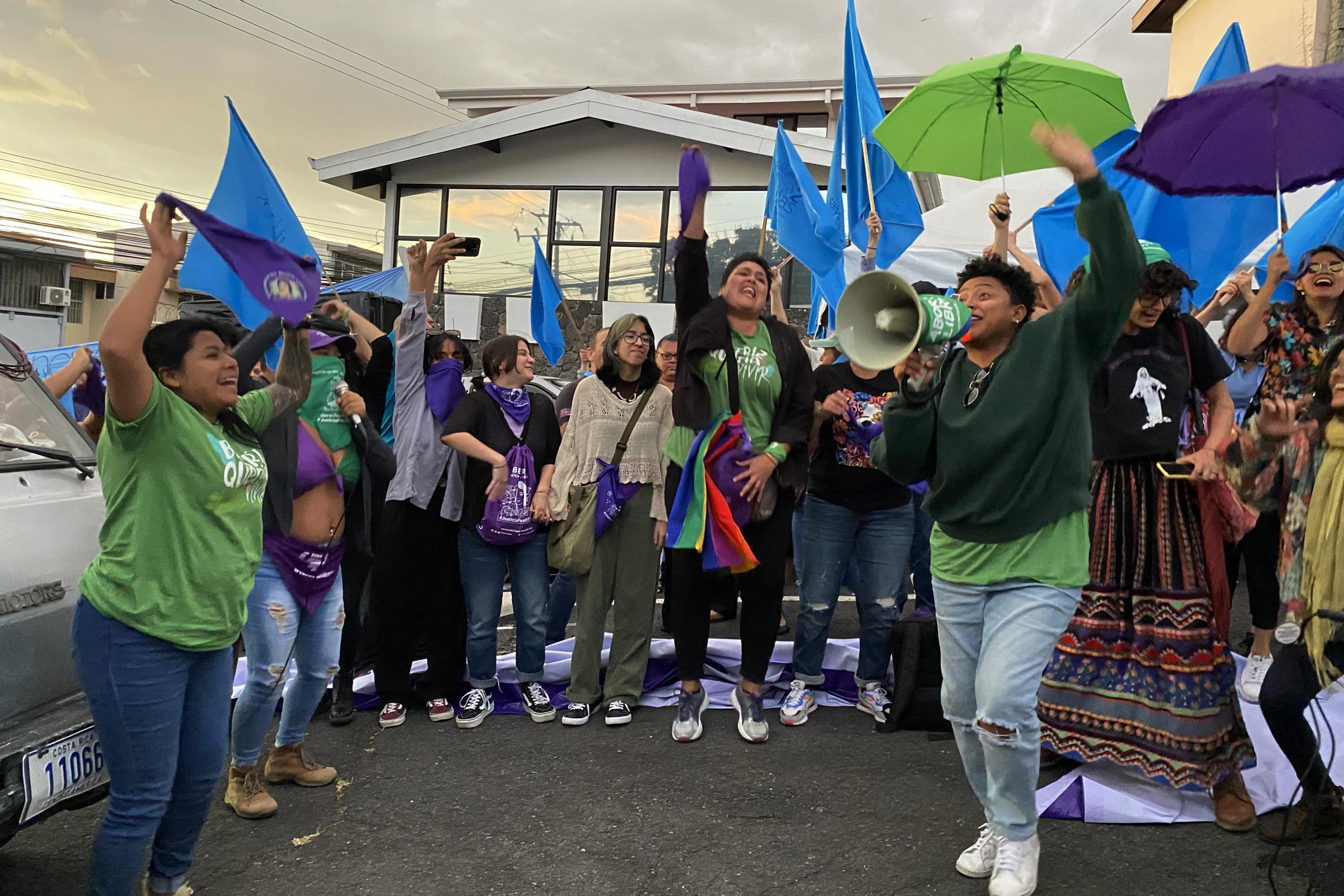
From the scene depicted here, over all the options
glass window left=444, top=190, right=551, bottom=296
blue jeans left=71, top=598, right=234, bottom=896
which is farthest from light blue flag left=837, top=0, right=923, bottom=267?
glass window left=444, top=190, right=551, bottom=296

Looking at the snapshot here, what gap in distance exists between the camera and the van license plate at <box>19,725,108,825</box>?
2570mm

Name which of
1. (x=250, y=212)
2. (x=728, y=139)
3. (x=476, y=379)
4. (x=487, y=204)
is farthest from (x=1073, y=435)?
(x=487, y=204)

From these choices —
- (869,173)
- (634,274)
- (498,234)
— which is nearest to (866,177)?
(869,173)

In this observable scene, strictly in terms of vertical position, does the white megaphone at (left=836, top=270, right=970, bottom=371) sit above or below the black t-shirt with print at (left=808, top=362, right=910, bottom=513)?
above

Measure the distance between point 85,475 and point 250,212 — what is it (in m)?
1.71

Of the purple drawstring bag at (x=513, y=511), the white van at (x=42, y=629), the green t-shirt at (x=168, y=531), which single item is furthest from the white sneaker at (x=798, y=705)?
the white van at (x=42, y=629)

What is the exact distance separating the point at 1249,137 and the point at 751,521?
274cm

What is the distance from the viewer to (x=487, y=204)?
1566cm

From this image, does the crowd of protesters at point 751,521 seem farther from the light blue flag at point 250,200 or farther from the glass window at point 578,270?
the glass window at point 578,270

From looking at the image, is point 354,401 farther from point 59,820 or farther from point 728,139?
point 728,139

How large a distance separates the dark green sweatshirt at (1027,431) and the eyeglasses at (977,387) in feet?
0.06

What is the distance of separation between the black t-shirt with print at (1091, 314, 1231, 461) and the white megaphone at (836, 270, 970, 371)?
3.82ft

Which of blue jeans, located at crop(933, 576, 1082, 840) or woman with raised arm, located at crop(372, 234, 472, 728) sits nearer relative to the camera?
blue jeans, located at crop(933, 576, 1082, 840)

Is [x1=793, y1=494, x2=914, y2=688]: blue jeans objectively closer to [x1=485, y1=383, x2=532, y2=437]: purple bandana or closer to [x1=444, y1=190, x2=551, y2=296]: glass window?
[x1=485, y1=383, x2=532, y2=437]: purple bandana
